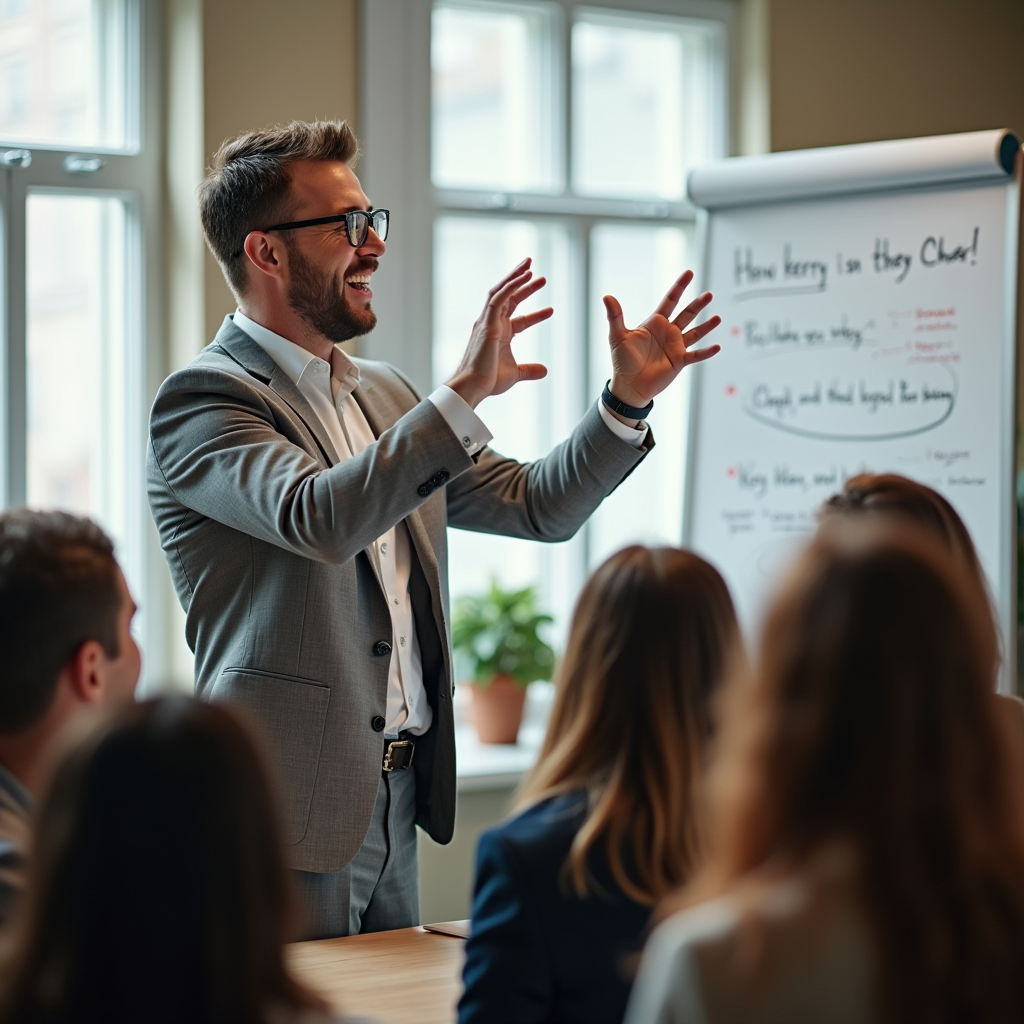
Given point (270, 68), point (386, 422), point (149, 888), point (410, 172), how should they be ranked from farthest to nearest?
point (410, 172) < point (270, 68) < point (386, 422) < point (149, 888)

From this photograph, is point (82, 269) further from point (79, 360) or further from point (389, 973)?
point (389, 973)

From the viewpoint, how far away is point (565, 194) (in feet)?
13.4

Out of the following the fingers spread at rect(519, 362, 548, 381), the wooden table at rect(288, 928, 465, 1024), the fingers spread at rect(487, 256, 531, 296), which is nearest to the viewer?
the wooden table at rect(288, 928, 465, 1024)

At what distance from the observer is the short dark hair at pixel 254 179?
7.43ft

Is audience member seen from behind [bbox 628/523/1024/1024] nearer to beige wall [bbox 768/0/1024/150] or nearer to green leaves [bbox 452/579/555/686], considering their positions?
green leaves [bbox 452/579/555/686]

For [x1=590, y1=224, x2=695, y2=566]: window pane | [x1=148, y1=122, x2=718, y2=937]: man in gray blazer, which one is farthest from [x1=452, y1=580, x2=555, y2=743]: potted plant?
[x1=148, y1=122, x2=718, y2=937]: man in gray blazer

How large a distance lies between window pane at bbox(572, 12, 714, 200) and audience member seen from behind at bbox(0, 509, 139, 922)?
3068 mm

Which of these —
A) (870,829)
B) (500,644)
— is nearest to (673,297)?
(870,829)

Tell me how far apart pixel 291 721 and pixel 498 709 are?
2004 millimetres

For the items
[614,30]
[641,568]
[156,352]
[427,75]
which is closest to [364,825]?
[641,568]

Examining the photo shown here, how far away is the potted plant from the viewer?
3906mm

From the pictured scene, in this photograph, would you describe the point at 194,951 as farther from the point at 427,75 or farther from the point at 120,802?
the point at 427,75

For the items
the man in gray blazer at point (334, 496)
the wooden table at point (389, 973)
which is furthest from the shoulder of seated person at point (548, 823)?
the man in gray blazer at point (334, 496)

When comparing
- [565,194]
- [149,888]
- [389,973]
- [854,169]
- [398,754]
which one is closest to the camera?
[149,888]
